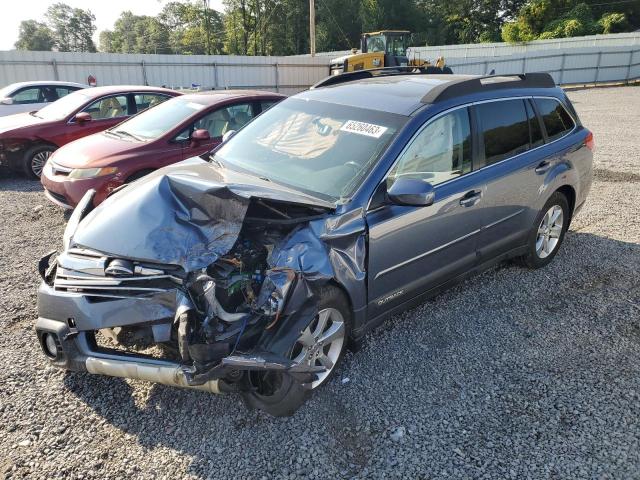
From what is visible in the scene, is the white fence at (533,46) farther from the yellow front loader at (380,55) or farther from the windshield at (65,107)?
the windshield at (65,107)

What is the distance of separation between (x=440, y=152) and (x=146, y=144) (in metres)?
3.94

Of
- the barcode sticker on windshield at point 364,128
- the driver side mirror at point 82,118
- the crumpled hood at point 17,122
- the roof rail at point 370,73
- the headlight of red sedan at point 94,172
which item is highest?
the roof rail at point 370,73

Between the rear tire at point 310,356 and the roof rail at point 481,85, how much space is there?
169 cm

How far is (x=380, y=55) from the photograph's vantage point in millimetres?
20562

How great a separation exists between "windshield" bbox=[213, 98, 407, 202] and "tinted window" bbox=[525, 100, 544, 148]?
1.65m

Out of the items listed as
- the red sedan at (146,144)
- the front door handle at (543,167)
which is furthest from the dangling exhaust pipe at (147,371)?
the front door handle at (543,167)

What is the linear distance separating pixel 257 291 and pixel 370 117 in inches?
63.0

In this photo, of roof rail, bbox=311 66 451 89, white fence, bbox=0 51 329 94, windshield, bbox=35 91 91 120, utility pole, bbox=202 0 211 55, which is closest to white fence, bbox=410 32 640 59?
white fence, bbox=0 51 329 94

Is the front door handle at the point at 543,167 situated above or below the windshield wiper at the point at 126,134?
below

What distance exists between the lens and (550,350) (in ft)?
11.8

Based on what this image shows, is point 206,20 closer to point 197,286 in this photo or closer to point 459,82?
point 459,82

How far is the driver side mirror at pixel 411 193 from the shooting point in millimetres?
3062

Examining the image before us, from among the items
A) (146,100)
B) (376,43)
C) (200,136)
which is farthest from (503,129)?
(376,43)

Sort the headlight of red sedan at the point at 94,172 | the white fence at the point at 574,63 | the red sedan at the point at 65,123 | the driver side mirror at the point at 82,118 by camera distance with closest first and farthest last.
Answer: the headlight of red sedan at the point at 94,172
the driver side mirror at the point at 82,118
the red sedan at the point at 65,123
the white fence at the point at 574,63
